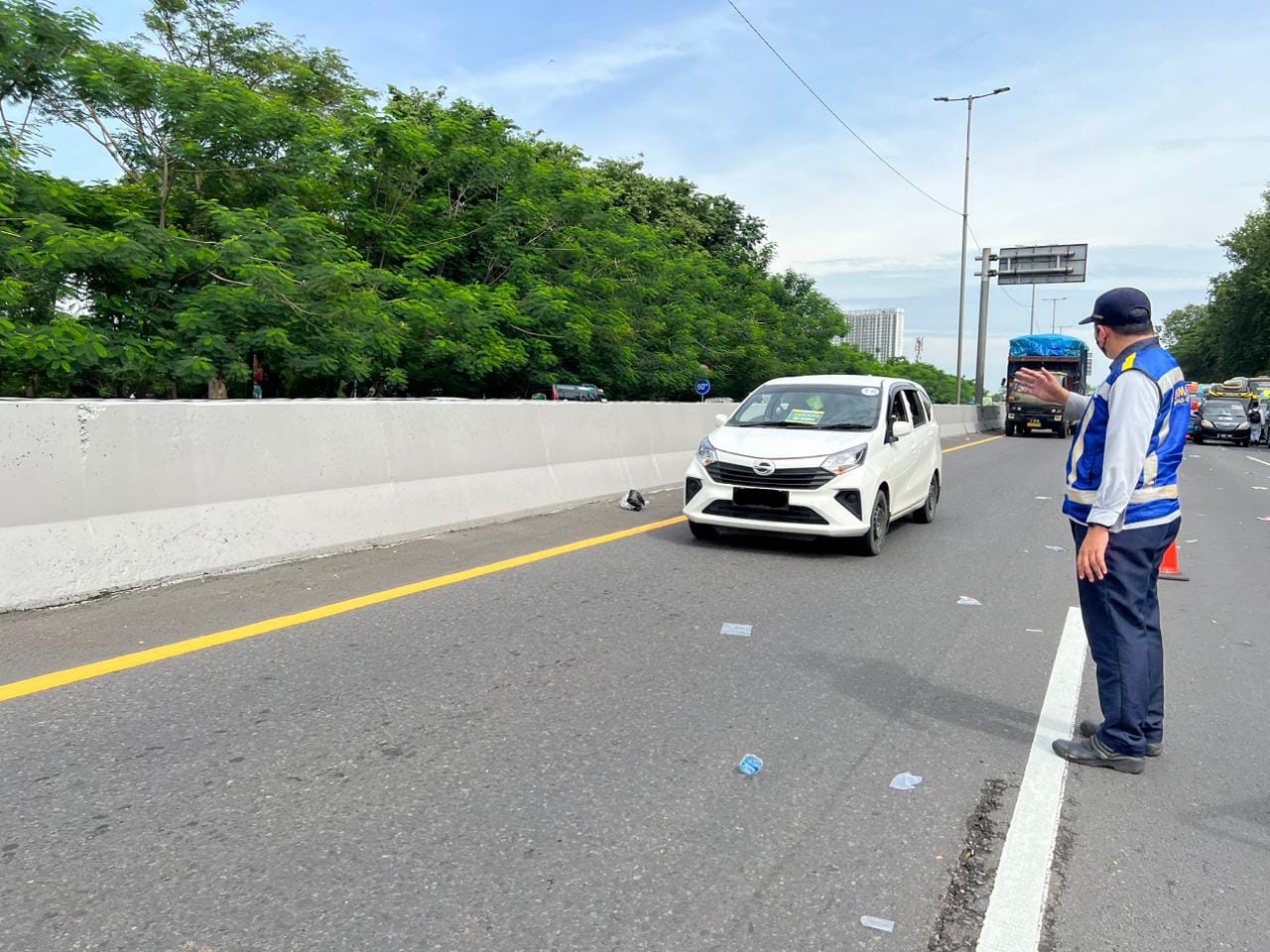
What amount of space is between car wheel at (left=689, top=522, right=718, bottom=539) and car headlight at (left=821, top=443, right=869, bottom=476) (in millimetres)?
1268

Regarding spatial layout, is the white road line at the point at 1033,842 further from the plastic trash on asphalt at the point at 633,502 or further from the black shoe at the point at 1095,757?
the plastic trash on asphalt at the point at 633,502

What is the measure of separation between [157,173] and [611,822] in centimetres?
1916

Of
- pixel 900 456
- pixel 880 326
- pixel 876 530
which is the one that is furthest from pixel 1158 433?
pixel 880 326

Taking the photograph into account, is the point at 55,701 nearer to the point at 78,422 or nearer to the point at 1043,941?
the point at 78,422

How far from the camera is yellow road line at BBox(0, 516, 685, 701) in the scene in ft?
13.8

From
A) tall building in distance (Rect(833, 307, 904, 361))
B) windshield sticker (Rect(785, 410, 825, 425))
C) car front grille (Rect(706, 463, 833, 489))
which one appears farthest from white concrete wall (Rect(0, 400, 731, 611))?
tall building in distance (Rect(833, 307, 904, 361))

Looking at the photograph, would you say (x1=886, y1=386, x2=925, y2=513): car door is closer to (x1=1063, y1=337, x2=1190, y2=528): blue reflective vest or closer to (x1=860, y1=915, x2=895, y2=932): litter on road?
(x1=1063, y1=337, x2=1190, y2=528): blue reflective vest

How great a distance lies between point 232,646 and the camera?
483 cm

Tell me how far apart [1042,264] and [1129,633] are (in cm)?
4757

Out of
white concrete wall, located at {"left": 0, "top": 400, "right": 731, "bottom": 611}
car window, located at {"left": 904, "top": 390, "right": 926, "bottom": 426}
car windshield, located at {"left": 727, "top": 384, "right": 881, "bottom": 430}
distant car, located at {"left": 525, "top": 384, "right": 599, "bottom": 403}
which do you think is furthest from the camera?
distant car, located at {"left": 525, "top": 384, "right": 599, "bottom": 403}

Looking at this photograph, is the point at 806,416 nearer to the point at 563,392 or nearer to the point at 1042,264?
the point at 563,392

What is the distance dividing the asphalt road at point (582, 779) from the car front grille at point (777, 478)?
5.23ft

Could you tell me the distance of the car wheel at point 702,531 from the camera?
848cm

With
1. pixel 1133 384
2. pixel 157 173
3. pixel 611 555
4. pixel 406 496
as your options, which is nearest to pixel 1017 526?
pixel 611 555
